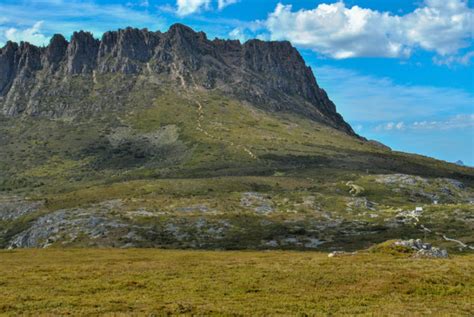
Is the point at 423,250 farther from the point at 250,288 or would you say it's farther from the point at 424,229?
the point at 424,229

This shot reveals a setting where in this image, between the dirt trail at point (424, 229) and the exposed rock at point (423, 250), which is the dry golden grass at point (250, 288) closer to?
the exposed rock at point (423, 250)

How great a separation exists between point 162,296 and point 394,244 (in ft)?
144

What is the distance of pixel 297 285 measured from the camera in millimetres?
47812

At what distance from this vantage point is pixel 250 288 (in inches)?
1826

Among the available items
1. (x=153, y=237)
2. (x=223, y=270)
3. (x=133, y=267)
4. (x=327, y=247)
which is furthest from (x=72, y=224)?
(x=223, y=270)

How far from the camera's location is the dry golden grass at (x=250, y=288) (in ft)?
124

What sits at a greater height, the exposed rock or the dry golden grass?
the exposed rock

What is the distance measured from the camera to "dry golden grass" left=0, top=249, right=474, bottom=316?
37719mm

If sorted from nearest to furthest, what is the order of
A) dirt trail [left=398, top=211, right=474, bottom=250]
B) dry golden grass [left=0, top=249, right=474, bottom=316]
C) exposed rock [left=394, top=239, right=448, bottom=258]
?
dry golden grass [left=0, top=249, right=474, bottom=316], exposed rock [left=394, top=239, right=448, bottom=258], dirt trail [left=398, top=211, right=474, bottom=250]

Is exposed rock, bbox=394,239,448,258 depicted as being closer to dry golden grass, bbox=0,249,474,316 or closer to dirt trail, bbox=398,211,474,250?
dry golden grass, bbox=0,249,474,316

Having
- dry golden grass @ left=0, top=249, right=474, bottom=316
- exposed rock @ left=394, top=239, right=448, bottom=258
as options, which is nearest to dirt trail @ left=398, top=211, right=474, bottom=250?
exposed rock @ left=394, top=239, right=448, bottom=258

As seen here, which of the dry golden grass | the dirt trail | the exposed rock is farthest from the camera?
the dirt trail

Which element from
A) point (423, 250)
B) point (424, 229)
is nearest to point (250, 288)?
point (423, 250)

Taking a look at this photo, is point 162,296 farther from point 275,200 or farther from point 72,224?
point 275,200
